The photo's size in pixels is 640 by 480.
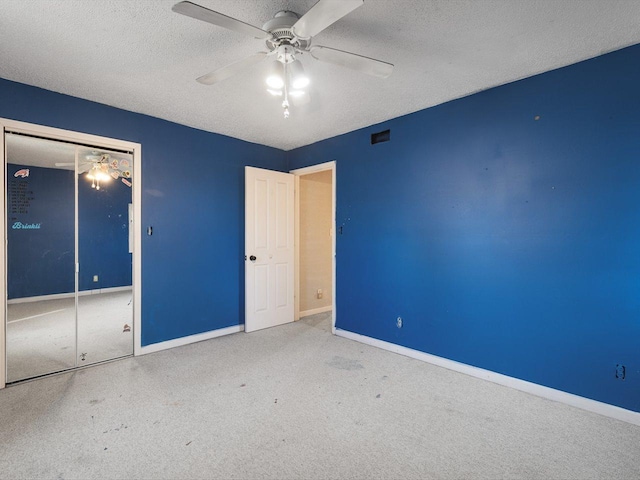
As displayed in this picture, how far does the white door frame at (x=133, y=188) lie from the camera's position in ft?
8.68

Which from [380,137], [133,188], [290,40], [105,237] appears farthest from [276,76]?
[105,237]

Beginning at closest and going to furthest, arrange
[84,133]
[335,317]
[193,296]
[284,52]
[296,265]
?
1. [284,52]
2. [84,133]
3. [193,296]
4. [335,317]
5. [296,265]

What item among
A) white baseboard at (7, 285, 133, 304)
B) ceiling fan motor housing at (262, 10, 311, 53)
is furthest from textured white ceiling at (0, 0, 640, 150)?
white baseboard at (7, 285, 133, 304)

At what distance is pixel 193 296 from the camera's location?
3.77 metres

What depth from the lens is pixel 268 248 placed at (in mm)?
4344

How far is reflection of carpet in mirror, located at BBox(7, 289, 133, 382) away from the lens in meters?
2.90

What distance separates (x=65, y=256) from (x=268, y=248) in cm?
219

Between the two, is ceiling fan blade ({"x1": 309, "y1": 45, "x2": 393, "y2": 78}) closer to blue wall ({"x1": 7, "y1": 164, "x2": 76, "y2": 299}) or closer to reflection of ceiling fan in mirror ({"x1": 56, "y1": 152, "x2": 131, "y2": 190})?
reflection of ceiling fan in mirror ({"x1": 56, "y1": 152, "x2": 131, "y2": 190})

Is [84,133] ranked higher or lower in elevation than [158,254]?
higher

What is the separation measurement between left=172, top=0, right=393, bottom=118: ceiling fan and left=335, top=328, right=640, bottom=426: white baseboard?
2.63m

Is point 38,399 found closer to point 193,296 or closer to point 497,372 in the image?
point 193,296

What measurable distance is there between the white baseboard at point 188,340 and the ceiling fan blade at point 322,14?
3339mm

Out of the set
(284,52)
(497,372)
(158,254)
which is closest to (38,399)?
(158,254)

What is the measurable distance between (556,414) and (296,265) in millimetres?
3285
